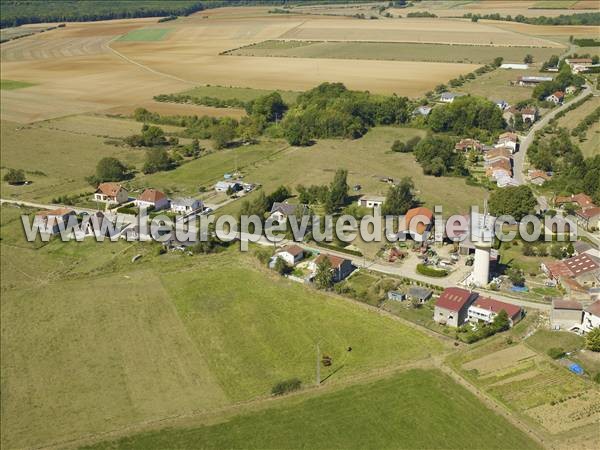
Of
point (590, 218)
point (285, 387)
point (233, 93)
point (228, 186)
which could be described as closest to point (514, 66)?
point (233, 93)

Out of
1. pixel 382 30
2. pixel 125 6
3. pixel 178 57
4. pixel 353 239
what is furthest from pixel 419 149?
pixel 125 6

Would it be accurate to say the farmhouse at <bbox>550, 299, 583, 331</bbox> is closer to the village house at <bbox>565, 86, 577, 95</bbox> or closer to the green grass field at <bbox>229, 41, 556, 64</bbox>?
the village house at <bbox>565, 86, 577, 95</bbox>

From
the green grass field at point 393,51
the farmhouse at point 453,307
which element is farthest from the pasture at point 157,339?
the green grass field at point 393,51

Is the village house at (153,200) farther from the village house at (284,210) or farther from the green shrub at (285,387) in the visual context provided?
the green shrub at (285,387)

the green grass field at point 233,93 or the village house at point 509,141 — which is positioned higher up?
the green grass field at point 233,93

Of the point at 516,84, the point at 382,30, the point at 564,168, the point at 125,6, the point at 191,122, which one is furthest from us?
the point at 125,6

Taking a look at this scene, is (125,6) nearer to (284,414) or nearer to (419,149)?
(419,149)
